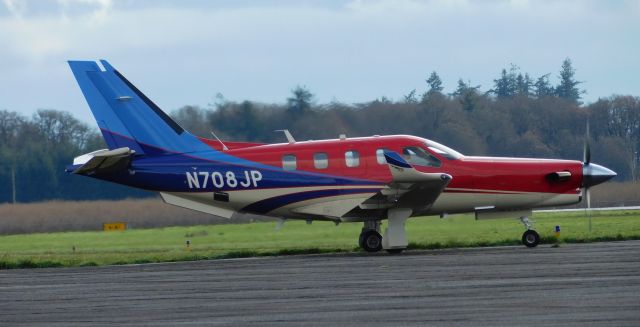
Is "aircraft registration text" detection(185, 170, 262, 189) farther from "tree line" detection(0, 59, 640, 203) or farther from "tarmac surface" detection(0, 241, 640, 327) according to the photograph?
"tree line" detection(0, 59, 640, 203)

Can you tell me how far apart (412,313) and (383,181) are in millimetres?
12625

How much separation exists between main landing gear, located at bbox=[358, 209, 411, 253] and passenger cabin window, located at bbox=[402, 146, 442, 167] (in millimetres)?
1050

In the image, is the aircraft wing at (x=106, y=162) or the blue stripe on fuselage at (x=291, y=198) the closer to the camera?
the aircraft wing at (x=106, y=162)

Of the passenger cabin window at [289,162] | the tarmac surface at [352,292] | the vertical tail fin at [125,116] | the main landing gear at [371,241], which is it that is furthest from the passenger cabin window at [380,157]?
the vertical tail fin at [125,116]

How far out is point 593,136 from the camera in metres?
51.2

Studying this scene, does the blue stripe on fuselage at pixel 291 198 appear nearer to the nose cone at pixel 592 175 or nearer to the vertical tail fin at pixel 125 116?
the vertical tail fin at pixel 125 116

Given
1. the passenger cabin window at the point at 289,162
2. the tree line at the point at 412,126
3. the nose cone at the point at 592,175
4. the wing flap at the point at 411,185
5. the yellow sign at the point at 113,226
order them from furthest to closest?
1. the yellow sign at the point at 113,226
2. the tree line at the point at 412,126
3. the nose cone at the point at 592,175
4. the passenger cabin window at the point at 289,162
5. the wing flap at the point at 411,185

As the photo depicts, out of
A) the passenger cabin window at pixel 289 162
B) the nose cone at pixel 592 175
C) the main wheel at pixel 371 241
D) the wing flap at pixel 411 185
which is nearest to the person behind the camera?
the wing flap at pixel 411 185

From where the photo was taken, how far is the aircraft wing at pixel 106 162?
26.4 meters

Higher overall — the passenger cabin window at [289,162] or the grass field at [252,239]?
the passenger cabin window at [289,162]

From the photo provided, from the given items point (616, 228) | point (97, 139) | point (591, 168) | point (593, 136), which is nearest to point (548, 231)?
point (616, 228)

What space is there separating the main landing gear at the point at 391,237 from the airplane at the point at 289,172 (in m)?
0.02

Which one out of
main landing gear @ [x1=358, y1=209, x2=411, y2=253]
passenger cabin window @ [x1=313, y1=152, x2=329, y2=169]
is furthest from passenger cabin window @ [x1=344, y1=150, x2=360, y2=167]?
main landing gear @ [x1=358, y1=209, x2=411, y2=253]

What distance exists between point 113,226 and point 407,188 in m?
21.9
